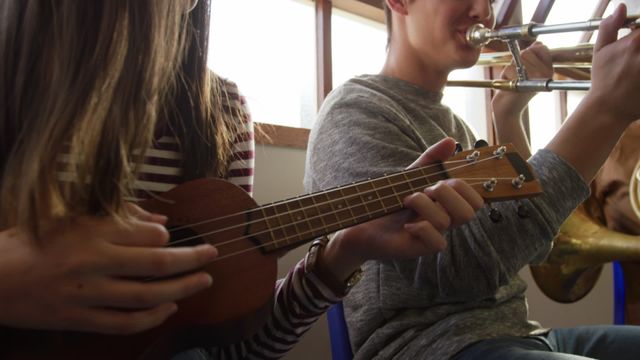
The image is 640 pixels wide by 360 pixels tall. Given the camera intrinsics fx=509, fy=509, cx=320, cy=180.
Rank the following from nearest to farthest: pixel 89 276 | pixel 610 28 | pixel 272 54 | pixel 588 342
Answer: pixel 89 276 < pixel 610 28 < pixel 588 342 < pixel 272 54

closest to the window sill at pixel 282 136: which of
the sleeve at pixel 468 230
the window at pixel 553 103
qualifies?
the sleeve at pixel 468 230

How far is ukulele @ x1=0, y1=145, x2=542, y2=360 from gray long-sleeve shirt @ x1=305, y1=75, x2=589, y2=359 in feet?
0.20

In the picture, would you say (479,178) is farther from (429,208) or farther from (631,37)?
(631,37)

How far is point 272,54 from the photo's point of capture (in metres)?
1.57

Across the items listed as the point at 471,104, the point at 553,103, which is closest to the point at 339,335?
the point at 471,104

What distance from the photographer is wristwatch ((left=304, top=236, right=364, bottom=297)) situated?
683mm

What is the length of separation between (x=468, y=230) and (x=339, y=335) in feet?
0.96

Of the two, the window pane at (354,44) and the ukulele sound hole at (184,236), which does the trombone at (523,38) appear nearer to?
the window pane at (354,44)

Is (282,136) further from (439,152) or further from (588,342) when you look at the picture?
(588,342)

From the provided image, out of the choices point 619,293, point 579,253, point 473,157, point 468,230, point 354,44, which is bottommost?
point 619,293

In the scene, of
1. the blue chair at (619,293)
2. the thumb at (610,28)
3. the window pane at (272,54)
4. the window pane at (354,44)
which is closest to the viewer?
the thumb at (610,28)

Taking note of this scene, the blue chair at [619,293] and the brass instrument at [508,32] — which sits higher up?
the brass instrument at [508,32]

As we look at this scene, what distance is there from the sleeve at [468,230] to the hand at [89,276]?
396mm

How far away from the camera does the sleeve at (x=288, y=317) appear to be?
0.69 metres
